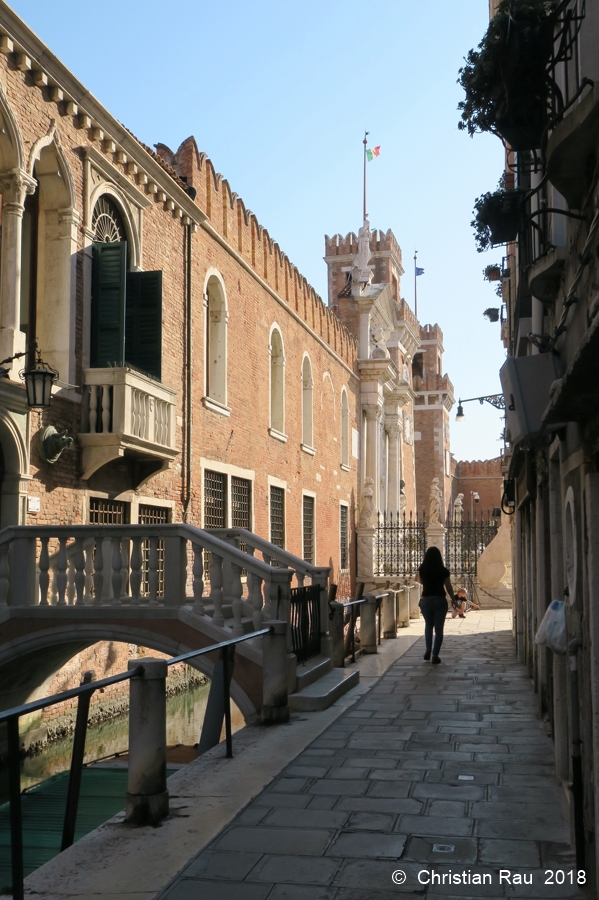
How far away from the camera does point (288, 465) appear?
77.5 feet

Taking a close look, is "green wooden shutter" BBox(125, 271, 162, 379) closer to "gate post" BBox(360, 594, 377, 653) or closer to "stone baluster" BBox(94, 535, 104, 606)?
"gate post" BBox(360, 594, 377, 653)

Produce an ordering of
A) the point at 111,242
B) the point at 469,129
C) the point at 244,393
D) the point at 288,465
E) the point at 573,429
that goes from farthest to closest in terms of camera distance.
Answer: the point at 288,465 < the point at 244,393 < the point at 111,242 < the point at 469,129 < the point at 573,429

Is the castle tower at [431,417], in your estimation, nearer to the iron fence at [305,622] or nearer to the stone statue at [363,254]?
the stone statue at [363,254]

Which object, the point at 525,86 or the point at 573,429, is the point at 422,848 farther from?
the point at 525,86

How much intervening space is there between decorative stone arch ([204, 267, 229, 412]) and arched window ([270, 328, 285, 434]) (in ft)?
14.0

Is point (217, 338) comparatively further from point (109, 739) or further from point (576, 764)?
point (576, 764)

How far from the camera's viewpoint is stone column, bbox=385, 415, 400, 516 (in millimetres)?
38281

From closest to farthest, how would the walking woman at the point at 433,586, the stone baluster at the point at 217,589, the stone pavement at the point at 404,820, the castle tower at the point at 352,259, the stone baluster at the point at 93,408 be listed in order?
the stone pavement at the point at 404,820 < the stone baluster at the point at 217,589 < the stone baluster at the point at 93,408 < the walking woman at the point at 433,586 < the castle tower at the point at 352,259

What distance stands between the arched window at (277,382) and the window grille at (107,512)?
30.7 feet

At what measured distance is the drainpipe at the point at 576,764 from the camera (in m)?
4.66

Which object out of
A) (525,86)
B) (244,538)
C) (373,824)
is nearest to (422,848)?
(373,824)

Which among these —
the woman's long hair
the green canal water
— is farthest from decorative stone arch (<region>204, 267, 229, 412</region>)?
the woman's long hair

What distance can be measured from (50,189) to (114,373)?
2.59 metres

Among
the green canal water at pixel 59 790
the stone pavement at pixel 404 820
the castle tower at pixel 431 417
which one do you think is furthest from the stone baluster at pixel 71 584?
the castle tower at pixel 431 417
